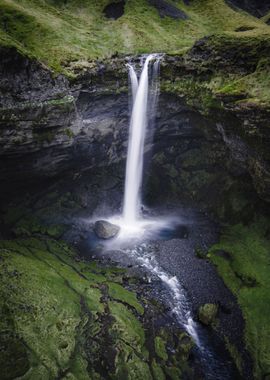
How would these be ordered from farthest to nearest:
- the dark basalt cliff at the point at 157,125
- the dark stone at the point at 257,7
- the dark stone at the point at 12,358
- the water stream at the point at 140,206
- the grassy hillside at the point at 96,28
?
the dark stone at the point at 257,7, the grassy hillside at the point at 96,28, the dark basalt cliff at the point at 157,125, the water stream at the point at 140,206, the dark stone at the point at 12,358

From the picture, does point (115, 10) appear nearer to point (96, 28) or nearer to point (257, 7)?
point (96, 28)

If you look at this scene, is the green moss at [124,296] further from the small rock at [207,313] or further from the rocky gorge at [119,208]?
the small rock at [207,313]

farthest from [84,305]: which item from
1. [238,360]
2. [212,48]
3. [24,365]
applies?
[212,48]

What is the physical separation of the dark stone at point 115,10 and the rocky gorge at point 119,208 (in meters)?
25.3

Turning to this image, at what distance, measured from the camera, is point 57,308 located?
76.5 feet

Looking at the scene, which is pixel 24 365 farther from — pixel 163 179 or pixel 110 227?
pixel 163 179

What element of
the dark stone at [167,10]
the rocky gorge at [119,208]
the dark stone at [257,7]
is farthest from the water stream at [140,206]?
the dark stone at [257,7]

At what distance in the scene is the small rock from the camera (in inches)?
997

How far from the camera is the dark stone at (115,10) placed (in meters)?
59.2

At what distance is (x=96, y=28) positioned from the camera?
54094 millimetres

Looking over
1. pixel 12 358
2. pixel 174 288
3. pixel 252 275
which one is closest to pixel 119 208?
pixel 174 288

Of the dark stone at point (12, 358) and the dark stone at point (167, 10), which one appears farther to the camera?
the dark stone at point (167, 10)

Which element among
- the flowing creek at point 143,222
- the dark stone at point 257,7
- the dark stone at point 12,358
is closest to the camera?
the dark stone at point 12,358

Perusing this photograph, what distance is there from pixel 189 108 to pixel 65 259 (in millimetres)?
24883
